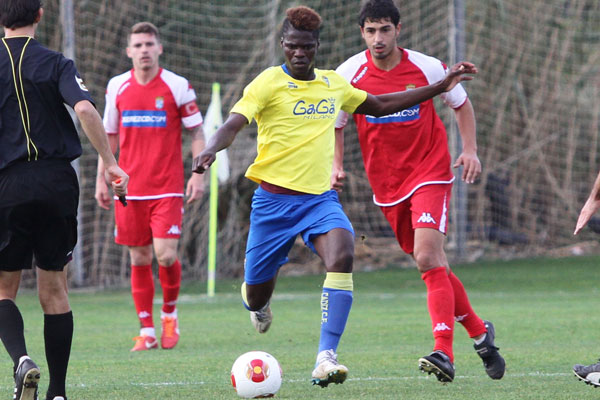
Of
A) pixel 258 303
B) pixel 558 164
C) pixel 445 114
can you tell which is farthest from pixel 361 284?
pixel 258 303

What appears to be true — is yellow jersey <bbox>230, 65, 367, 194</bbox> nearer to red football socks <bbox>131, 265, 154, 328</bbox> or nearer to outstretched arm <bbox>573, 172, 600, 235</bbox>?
outstretched arm <bbox>573, 172, 600, 235</bbox>

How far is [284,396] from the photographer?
5.70 metres

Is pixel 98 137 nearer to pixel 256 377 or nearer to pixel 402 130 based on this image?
pixel 256 377

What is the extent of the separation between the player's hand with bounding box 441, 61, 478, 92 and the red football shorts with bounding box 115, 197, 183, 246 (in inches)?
121

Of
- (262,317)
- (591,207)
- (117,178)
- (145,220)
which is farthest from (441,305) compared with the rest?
(145,220)

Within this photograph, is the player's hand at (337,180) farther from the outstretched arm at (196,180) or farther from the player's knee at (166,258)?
the player's knee at (166,258)

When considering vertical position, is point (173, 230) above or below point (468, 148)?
below

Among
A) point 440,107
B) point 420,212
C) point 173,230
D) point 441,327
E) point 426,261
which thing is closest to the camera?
point 441,327

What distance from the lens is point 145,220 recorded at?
28.6 ft

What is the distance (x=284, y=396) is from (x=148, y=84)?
3.83m

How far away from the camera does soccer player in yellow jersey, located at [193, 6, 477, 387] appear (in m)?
5.86

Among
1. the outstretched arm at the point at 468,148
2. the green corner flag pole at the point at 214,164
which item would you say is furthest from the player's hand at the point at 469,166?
the green corner flag pole at the point at 214,164

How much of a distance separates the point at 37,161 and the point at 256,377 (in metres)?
1.56

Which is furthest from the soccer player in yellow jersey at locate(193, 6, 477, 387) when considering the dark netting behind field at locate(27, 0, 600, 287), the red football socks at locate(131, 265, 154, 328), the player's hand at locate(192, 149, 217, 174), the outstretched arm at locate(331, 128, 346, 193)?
the dark netting behind field at locate(27, 0, 600, 287)
